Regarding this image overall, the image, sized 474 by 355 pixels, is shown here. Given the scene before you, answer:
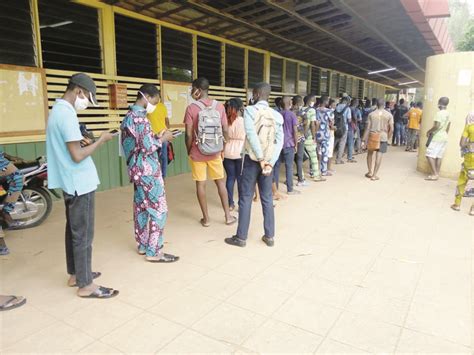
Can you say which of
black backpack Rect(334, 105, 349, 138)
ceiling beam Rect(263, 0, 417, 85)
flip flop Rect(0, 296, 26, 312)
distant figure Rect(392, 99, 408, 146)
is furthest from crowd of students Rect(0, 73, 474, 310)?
distant figure Rect(392, 99, 408, 146)

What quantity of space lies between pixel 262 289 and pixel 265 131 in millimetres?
1479

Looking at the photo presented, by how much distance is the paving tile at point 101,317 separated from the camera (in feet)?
7.59

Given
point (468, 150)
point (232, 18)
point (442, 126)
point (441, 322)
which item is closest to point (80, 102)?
point (441, 322)

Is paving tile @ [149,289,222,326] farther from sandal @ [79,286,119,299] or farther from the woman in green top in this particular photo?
the woman in green top

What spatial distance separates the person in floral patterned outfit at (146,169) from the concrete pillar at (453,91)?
577 centimetres

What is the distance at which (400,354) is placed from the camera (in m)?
2.11

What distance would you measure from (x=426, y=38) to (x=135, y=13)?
7.55 m

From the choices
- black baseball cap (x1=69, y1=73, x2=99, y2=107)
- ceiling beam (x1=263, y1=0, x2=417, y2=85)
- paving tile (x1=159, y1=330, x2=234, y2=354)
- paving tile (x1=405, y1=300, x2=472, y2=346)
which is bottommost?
paving tile (x1=159, y1=330, x2=234, y2=354)

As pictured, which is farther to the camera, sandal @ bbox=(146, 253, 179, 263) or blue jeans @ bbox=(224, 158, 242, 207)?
blue jeans @ bbox=(224, 158, 242, 207)

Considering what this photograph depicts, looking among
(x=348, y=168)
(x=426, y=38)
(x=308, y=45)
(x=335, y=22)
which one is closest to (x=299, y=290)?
(x=348, y=168)

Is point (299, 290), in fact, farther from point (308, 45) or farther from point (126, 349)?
point (308, 45)

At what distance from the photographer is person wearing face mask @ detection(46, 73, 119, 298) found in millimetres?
2416

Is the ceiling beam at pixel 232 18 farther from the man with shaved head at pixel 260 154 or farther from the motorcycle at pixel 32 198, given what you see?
the motorcycle at pixel 32 198

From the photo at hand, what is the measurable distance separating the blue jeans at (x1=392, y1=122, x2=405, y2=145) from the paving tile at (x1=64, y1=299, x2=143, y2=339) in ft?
38.7
